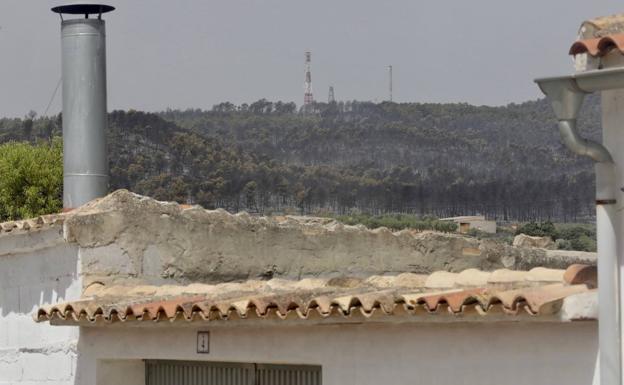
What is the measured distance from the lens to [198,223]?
40.6 ft

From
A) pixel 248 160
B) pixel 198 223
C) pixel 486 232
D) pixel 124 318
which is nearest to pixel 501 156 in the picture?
pixel 248 160

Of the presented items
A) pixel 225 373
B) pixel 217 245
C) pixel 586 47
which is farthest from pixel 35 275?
pixel 586 47

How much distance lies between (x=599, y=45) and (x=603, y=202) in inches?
35.0

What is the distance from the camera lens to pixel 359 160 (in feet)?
127

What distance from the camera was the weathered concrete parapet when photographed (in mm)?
11781

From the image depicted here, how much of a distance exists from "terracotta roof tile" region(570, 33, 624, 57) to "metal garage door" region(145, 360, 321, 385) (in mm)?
3451

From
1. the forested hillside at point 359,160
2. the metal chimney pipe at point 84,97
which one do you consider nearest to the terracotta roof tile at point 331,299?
the metal chimney pipe at point 84,97

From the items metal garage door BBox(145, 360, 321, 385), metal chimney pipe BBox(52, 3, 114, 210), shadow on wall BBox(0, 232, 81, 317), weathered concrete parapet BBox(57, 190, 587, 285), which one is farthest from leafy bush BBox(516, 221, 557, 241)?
metal garage door BBox(145, 360, 321, 385)

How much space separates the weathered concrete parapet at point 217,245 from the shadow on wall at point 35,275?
0.24m

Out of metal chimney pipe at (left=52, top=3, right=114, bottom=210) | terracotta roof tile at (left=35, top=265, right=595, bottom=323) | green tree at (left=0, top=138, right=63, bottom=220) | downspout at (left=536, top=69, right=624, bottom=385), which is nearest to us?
downspout at (left=536, top=69, right=624, bottom=385)

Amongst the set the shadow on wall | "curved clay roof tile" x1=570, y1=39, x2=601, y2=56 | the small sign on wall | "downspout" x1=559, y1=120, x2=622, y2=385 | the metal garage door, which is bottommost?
the metal garage door

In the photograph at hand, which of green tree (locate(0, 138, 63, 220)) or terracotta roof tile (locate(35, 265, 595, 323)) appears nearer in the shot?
terracotta roof tile (locate(35, 265, 595, 323))

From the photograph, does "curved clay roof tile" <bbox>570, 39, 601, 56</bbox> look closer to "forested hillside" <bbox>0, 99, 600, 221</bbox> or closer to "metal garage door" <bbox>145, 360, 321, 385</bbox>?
"metal garage door" <bbox>145, 360, 321, 385</bbox>

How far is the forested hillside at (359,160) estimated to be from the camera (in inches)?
1257
